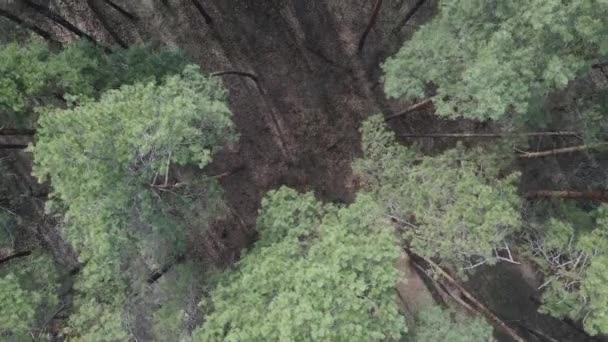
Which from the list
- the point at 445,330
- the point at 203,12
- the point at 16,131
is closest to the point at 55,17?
the point at 203,12

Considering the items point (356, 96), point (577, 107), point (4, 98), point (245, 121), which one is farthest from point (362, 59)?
point (4, 98)

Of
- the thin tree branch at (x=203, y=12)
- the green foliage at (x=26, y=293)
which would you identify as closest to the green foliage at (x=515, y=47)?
the thin tree branch at (x=203, y=12)

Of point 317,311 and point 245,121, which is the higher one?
point 245,121

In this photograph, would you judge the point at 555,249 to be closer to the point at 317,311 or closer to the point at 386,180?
the point at 386,180

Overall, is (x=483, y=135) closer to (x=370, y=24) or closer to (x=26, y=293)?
(x=370, y=24)

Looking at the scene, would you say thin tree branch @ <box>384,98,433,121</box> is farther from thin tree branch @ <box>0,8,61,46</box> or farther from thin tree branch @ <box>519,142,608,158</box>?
thin tree branch @ <box>0,8,61,46</box>
